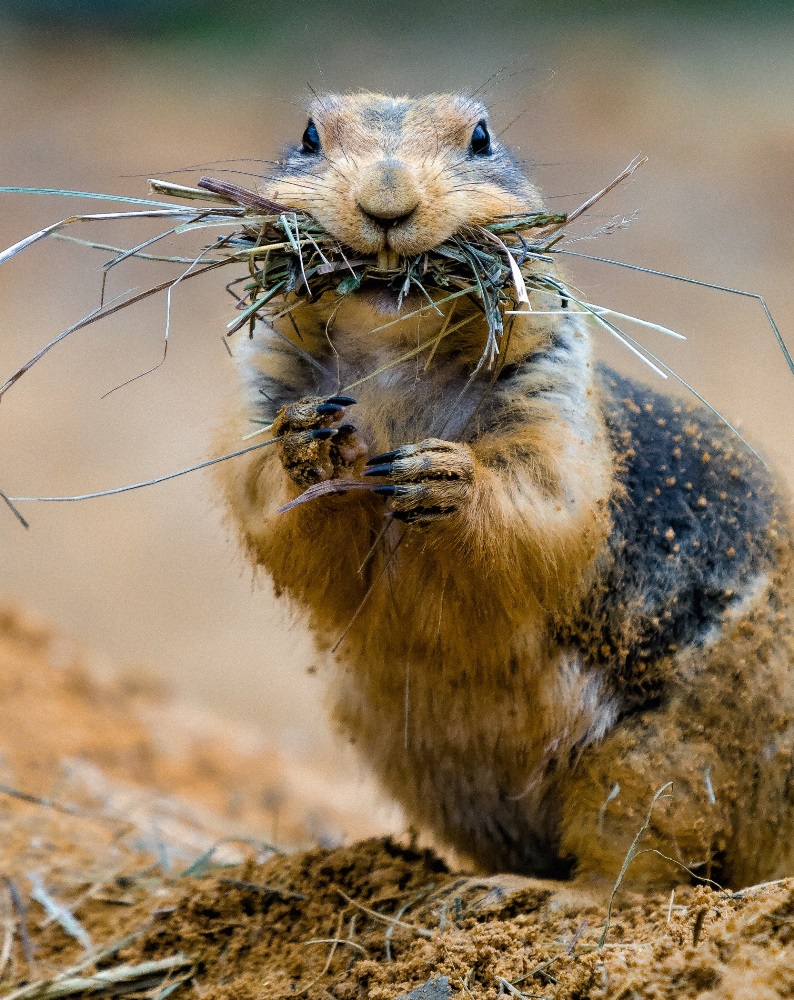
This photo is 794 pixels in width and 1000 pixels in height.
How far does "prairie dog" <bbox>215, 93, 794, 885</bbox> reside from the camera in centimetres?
405

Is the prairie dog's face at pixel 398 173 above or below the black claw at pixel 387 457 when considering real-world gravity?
above

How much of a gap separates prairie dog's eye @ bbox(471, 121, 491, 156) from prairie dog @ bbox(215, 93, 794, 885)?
1 centimetres

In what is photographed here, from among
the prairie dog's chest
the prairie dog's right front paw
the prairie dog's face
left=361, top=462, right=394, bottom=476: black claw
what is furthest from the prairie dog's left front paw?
the prairie dog's face

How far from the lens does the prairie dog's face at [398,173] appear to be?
3.62m

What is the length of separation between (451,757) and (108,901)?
1.92 metres

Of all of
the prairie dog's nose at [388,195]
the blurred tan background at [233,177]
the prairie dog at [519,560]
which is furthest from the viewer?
the blurred tan background at [233,177]

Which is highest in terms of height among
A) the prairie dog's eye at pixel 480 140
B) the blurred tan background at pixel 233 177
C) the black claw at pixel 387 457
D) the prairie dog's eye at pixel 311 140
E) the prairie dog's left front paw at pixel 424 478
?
the blurred tan background at pixel 233 177

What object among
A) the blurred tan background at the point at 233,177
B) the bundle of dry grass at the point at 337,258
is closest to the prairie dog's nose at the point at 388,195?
the bundle of dry grass at the point at 337,258

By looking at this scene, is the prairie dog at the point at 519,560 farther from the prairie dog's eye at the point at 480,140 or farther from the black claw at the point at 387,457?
the black claw at the point at 387,457

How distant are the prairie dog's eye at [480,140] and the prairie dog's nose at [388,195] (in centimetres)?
98

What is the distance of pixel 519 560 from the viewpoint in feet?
13.5

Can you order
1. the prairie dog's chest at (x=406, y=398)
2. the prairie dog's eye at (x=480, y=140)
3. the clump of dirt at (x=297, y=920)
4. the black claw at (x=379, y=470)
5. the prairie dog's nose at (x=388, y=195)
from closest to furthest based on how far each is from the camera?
1. the clump of dirt at (x=297, y=920)
2. the prairie dog's nose at (x=388, y=195)
3. the black claw at (x=379, y=470)
4. the prairie dog's chest at (x=406, y=398)
5. the prairie dog's eye at (x=480, y=140)

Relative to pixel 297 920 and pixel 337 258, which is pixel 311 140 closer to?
pixel 337 258

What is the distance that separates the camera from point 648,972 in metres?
3.09
